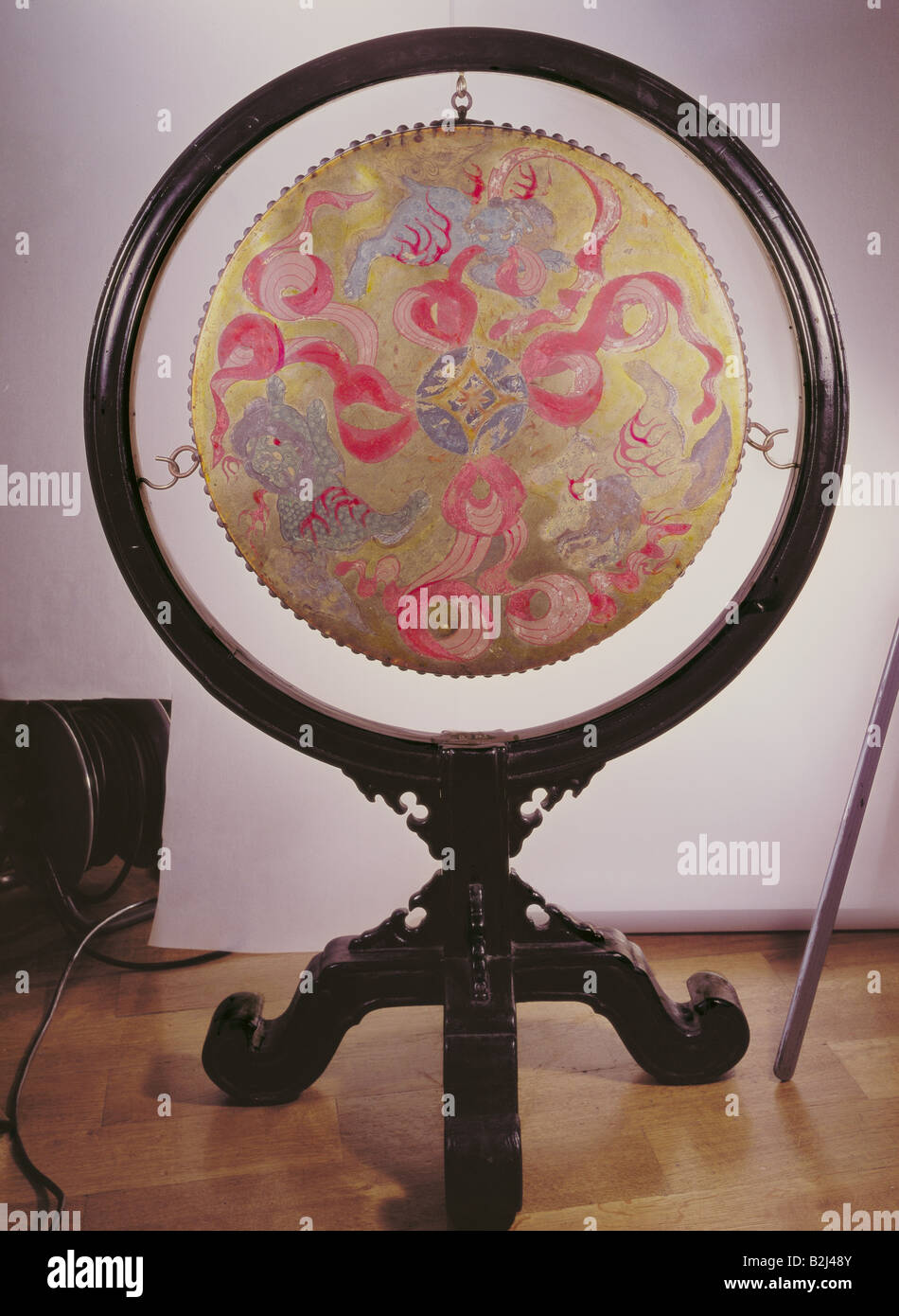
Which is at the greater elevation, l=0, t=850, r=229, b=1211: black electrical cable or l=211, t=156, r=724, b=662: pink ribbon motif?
l=211, t=156, r=724, b=662: pink ribbon motif

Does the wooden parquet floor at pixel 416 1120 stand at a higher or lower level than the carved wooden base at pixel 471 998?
lower

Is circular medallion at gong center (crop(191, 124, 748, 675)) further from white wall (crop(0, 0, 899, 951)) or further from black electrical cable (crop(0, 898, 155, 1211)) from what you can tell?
black electrical cable (crop(0, 898, 155, 1211))

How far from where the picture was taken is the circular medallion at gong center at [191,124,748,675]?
1.32 metres

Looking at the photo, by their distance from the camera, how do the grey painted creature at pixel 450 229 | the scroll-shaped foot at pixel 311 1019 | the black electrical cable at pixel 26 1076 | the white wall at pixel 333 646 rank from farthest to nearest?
1. the white wall at pixel 333 646
2. the scroll-shaped foot at pixel 311 1019
3. the black electrical cable at pixel 26 1076
4. the grey painted creature at pixel 450 229

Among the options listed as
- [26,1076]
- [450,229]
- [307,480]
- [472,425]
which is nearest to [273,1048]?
[26,1076]

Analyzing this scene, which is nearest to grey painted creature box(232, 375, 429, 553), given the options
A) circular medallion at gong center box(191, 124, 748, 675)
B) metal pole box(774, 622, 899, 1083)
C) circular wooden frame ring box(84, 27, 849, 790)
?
circular medallion at gong center box(191, 124, 748, 675)

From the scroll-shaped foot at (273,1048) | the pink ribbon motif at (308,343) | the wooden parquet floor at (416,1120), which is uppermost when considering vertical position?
the pink ribbon motif at (308,343)

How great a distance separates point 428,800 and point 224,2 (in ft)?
4.35

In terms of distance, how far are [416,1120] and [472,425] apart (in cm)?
97

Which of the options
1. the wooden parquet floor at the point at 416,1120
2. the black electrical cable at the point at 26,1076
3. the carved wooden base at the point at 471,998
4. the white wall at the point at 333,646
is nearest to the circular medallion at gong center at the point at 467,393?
the carved wooden base at the point at 471,998

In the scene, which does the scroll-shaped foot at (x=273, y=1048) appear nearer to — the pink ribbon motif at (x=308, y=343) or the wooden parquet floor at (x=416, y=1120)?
the wooden parquet floor at (x=416, y=1120)

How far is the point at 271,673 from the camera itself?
1490 millimetres

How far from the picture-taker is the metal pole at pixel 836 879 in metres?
1.62

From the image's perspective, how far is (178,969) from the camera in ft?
6.41
